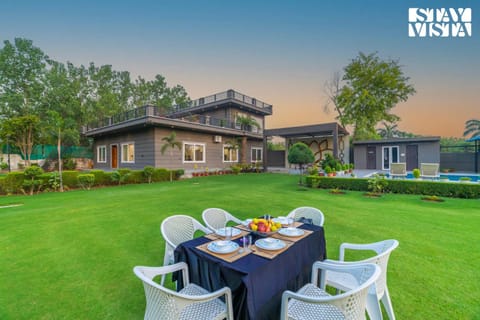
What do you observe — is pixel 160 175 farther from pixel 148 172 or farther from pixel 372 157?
pixel 372 157

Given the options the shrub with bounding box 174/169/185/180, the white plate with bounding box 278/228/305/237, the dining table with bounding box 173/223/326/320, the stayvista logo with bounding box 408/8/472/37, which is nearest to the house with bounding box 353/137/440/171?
the stayvista logo with bounding box 408/8/472/37

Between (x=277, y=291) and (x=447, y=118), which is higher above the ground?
(x=447, y=118)

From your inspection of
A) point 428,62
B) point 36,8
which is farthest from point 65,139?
point 428,62

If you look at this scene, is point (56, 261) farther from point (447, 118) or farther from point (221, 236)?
point (447, 118)

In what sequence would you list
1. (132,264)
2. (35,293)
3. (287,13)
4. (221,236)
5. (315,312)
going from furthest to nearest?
1. (287,13)
2. (132,264)
3. (35,293)
4. (221,236)
5. (315,312)

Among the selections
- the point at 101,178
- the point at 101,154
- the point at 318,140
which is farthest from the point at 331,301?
the point at 101,154

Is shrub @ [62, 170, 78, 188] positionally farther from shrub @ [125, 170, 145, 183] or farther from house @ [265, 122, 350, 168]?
house @ [265, 122, 350, 168]

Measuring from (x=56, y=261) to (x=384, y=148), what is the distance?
18933mm

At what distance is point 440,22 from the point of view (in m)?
8.19

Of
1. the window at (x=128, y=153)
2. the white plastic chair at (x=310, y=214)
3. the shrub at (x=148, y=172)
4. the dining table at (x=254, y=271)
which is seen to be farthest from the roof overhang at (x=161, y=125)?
the dining table at (x=254, y=271)

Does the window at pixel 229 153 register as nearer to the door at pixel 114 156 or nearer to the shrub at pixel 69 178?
the door at pixel 114 156

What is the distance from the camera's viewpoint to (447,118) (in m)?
16.5

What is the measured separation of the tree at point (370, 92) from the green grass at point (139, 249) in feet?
54.9

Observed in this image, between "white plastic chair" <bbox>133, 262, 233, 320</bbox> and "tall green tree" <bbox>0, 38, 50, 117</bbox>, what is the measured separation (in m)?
28.2
